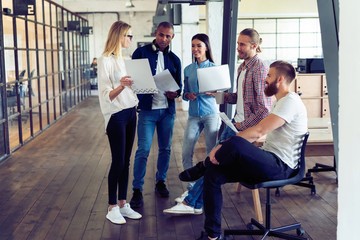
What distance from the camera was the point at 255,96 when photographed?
3387 millimetres

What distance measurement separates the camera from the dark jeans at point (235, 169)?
2887 mm

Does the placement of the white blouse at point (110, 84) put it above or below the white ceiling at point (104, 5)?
below

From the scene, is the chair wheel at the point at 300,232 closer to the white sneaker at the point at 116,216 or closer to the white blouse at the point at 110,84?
the white sneaker at the point at 116,216

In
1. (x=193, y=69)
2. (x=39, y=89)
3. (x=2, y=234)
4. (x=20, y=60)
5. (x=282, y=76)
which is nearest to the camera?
→ (x=282, y=76)

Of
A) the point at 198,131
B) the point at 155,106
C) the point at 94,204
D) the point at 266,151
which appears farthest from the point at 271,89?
the point at 94,204

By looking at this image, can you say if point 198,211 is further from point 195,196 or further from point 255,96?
point 255,96

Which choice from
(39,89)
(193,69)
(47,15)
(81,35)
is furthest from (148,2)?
(193,69)

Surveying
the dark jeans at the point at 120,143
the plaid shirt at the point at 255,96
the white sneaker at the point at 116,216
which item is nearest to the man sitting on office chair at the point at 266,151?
the plaid shirt at the point at 255,96

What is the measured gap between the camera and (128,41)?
361 cm

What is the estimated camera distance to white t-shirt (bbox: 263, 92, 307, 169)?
3002mm
